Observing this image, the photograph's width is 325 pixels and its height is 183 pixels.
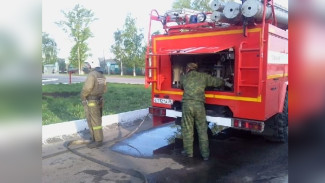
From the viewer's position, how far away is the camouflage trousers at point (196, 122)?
16.5 feet

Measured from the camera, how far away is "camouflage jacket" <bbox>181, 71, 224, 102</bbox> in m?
5.04

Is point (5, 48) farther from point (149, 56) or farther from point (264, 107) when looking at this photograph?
point (149, 56)

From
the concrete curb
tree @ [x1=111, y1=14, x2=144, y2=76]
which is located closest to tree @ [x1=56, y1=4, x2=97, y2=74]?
tree @ [x1=111, y1=14, x2=144, y2=76]

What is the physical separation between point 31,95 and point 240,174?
4043mm

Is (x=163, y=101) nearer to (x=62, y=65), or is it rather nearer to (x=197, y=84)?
(x=197, y=84)


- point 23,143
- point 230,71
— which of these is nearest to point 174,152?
point 230,71

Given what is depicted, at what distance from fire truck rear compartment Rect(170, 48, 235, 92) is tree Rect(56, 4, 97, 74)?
2803 centimetres

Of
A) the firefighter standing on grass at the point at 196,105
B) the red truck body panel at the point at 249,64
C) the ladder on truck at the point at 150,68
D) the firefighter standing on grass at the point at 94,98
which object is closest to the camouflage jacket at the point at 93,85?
the firefighter standing on grass at the point at 94,98

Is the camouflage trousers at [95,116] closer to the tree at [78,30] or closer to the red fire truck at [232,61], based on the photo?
the red fire truck at [232,61]

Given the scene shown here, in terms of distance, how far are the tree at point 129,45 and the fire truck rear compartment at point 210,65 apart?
30.7m

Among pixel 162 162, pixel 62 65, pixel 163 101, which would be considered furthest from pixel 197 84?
pixel 62 65

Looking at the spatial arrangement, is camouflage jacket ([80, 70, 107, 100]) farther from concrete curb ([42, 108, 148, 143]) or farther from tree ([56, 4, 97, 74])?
tree ([56, 4, 97, 74])

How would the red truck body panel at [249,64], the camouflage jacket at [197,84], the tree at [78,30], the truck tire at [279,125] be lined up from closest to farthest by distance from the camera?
the red truck body panel at [249,64] → the camouflage jacket at [197,84] → the truck tire at [279,125] → the tree at [78,30]

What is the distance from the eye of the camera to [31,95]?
Answer: 3.27 ft
